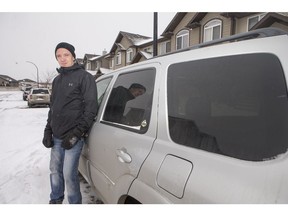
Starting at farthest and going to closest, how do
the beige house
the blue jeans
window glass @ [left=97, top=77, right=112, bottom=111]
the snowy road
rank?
the beige house → the snowy road → window glass @ [left=97, top=77, right=112, bottom=111] → the blue jeans

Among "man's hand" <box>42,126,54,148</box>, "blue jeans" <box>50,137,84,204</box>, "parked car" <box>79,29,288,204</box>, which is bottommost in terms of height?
"blue jeans" <box>50,137,84,204</box>

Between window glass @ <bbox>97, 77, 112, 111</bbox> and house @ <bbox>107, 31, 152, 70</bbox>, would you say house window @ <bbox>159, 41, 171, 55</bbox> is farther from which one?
window glass @ <bbox>97, 77, 112, 111</bbox>

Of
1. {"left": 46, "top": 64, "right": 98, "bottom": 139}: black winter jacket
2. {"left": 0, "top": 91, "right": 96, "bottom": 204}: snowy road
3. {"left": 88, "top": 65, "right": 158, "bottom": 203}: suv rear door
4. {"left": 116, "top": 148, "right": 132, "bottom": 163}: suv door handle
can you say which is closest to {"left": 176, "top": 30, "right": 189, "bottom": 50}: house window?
{"left": 0, "top": 91, "right": 96, "bottom": 204}: snowy road

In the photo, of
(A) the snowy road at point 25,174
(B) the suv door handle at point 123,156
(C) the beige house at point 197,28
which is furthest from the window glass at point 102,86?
(C) the beige house at point 197,28

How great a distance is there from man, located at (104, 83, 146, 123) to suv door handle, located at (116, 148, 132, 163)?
0.31 metres

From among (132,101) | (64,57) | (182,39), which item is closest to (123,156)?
(132,101)

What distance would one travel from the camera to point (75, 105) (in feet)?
6.95

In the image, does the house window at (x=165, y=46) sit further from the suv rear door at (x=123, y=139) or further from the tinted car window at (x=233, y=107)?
the tinted car window at (x=233, y=107)

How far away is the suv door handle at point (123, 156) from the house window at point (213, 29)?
10.2 meters

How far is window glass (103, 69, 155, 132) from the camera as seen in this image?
1578 mm

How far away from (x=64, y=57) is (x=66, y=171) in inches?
44.2
